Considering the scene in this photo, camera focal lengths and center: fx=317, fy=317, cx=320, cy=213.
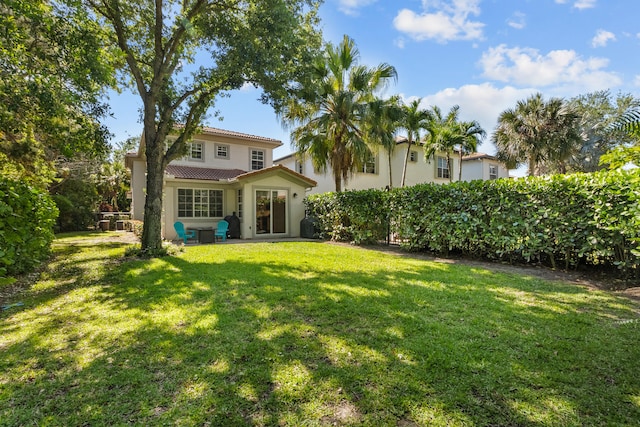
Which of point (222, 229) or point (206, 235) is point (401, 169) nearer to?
point (222, 229)

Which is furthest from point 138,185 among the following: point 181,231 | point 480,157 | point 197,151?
point 480,157

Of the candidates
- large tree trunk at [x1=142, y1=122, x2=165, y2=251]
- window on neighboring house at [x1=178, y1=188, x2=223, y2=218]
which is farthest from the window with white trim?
large tree trunk at [x1=142, y1=122, x2=165, y2=251]

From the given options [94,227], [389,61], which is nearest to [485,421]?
[389,61]

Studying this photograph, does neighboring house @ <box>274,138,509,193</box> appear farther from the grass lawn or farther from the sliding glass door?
the grass lawn

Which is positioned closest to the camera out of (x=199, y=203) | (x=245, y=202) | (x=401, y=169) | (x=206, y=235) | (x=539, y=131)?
(x=206, y=235)

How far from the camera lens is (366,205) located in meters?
12.7

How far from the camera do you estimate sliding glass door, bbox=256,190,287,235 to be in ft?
53.6

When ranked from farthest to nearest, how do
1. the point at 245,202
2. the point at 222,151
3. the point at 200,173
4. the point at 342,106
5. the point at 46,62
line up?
the point at 222,151 → the point at 200,173 → the point at 245,202 → the point at 342,106 → the point at 46,62

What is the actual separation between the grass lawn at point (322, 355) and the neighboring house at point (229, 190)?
9767 mm

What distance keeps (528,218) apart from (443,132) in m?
15.4

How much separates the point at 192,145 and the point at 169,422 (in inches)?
677

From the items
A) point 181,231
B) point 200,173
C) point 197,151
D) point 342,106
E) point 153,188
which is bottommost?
point 181,231

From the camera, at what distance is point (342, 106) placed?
1371 cm

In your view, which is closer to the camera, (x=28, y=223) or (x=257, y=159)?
(x=28, y=223)
